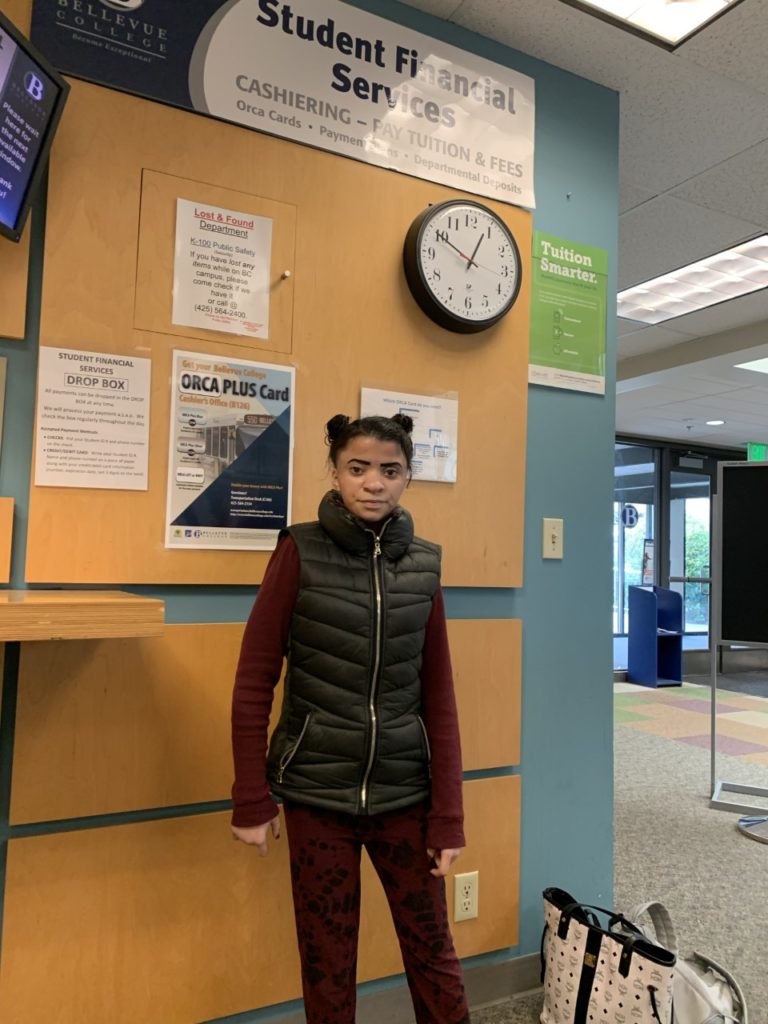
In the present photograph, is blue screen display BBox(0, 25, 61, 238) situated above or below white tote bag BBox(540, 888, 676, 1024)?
above

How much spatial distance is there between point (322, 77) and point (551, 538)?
54.5 inches

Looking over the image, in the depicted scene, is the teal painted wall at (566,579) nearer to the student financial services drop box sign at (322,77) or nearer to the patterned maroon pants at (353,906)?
the student financial services drop box sign at (322,77)

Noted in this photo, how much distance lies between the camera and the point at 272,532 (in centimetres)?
175

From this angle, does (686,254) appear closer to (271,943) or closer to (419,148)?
(419,148)

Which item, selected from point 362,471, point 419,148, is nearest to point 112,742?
point 362,471

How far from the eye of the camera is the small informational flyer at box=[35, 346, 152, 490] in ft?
5.01

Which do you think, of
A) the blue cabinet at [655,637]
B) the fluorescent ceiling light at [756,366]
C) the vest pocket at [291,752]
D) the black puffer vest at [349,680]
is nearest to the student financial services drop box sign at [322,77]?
the black puffer vest at [349,680]

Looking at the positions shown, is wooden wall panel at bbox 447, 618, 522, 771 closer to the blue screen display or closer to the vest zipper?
the vest zipper

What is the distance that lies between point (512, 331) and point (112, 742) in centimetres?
150

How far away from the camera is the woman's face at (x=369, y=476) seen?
4.59 ft

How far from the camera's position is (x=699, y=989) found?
181 cm

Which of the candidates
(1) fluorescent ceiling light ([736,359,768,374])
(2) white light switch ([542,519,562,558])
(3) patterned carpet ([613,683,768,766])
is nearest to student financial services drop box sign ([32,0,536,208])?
(2) white light switch ([542,519,562,558])

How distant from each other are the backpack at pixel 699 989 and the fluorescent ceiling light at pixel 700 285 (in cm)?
308

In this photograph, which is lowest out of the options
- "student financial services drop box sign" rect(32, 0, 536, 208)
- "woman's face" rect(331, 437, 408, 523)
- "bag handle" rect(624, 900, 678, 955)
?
"bag handle" rect(624, 900, 678, 955)
